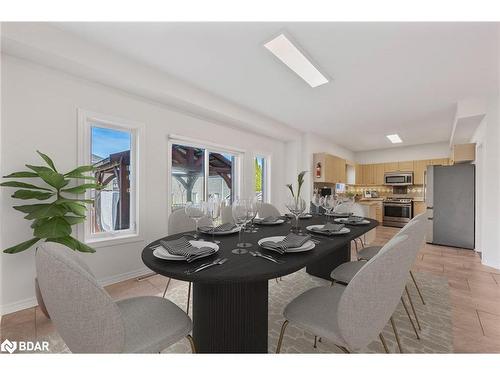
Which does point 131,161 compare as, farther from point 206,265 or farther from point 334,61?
point 334,61

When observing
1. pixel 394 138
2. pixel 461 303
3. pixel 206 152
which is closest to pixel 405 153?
pixel 394 138

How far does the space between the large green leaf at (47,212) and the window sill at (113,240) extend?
28.5 inches

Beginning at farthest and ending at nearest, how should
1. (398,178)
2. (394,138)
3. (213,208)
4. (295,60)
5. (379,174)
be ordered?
(379,174), (398,178), (394,138), (295,60), (213,208)

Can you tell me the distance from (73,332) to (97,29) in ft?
7.31

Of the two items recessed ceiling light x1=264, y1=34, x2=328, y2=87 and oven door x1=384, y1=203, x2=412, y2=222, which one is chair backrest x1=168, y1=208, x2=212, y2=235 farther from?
oven door x1=384, y1=203, x2=412, y2=222

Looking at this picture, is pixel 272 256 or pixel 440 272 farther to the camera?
pixel 440 272

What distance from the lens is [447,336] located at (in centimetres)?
159

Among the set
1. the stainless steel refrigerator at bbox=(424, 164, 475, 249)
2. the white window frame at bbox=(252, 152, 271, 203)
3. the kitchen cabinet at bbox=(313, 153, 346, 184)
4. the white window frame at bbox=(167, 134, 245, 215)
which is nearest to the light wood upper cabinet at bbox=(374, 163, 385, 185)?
the kitchen cabinet at bbox=(313, 153, 346, 184)

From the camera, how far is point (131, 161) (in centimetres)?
276

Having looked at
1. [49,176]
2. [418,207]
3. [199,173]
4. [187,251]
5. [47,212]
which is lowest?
[418,207]

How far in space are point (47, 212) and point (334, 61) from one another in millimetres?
2915

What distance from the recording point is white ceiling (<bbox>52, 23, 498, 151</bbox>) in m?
1.85
